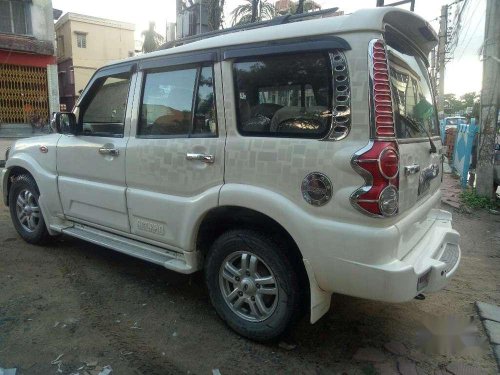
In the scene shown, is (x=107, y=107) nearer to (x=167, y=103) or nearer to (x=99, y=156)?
(x=99, y=156)

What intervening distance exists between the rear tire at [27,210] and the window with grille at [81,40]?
24814 mm

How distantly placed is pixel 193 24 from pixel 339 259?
587cm

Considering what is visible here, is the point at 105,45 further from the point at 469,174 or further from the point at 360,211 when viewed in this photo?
the point at 360,211

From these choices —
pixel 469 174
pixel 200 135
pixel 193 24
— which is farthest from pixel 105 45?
pixel 200 135

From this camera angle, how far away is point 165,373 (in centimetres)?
244

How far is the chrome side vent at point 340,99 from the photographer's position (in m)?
2.23

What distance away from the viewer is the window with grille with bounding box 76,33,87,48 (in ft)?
85.9

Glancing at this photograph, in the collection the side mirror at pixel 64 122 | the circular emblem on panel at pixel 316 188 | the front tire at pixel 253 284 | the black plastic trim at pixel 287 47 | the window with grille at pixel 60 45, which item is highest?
the window with grille at pixel 60 45

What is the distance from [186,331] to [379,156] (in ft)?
5.92

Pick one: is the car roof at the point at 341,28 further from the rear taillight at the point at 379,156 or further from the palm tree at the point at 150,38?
the palm tree at the point at 150,38

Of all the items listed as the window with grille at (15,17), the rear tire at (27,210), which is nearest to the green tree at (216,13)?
the rear tire at (27,210)

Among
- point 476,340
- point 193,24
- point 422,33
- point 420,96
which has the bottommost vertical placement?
point 476,340

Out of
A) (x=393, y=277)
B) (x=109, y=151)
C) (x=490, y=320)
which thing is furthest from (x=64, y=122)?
(x=490, y=320)

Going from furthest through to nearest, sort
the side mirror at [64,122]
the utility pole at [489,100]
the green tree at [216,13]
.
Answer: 1. the green tree at [216,13]
2. the utility pole at [489,100]
3. the side mirror at [64,122]
